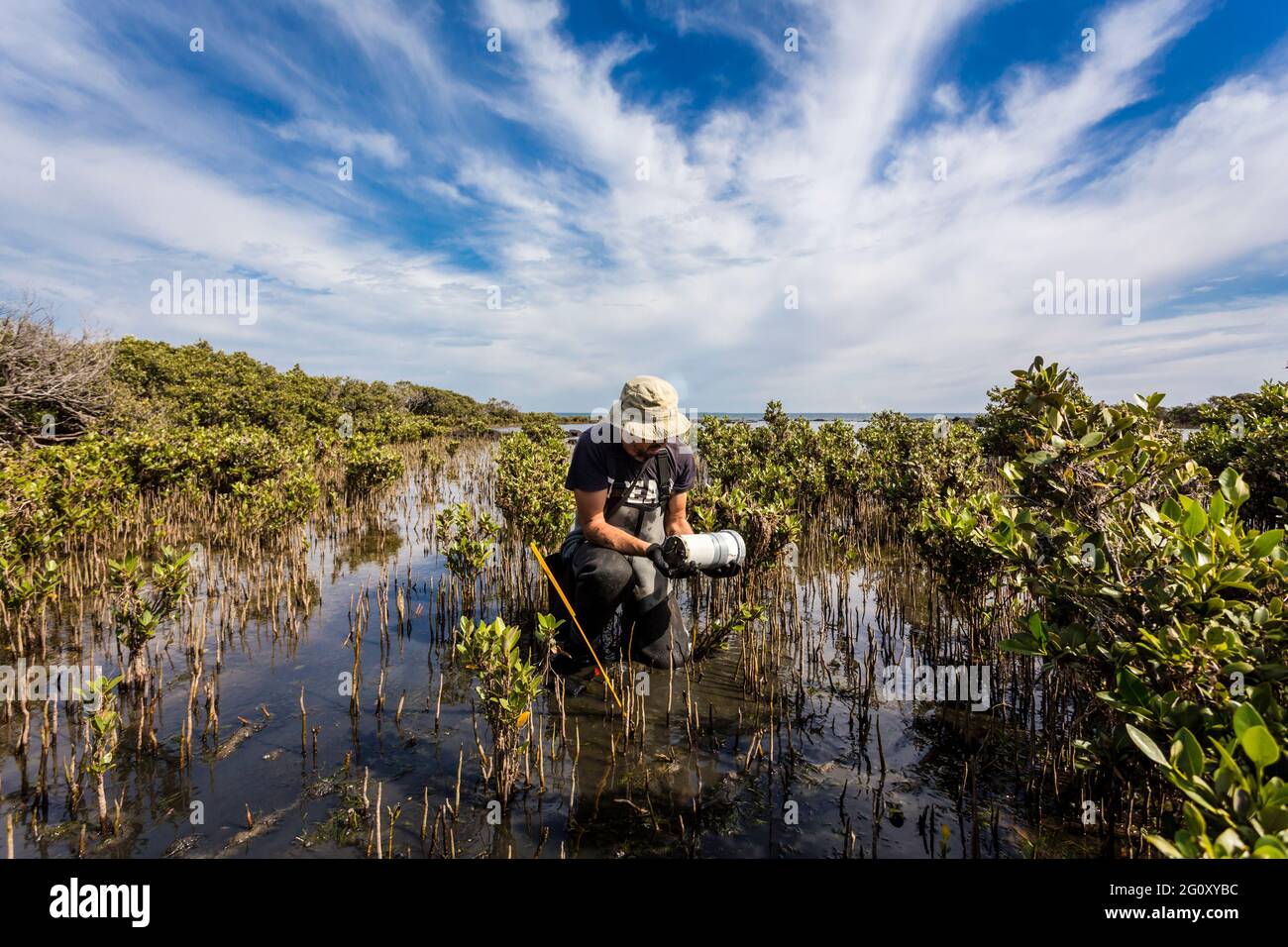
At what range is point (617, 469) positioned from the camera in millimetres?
4887

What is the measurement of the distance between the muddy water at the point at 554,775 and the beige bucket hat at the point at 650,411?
2.15 meters

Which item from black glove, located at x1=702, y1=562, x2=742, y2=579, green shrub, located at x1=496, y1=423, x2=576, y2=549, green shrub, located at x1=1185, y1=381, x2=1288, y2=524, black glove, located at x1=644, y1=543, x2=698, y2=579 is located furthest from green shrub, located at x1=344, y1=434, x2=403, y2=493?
green shrub, located at x1=1185, y1=381, x2=1288, y2=524

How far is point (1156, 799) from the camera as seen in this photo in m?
3.02

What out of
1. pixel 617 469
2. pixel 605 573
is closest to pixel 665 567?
pixel 605 573

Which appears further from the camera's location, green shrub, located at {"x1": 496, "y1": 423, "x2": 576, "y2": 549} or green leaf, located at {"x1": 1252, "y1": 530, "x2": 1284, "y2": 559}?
green shrub, located at {"x1": 496, "y1": 423, "x2": 576, "y2": 549}

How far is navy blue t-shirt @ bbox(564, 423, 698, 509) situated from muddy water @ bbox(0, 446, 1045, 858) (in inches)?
67.0

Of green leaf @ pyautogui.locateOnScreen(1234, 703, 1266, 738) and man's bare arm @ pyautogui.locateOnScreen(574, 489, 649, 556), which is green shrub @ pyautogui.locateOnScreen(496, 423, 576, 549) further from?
green leaf @ pyautogui.locateOnScreen(1234, 703, 1266, 738)

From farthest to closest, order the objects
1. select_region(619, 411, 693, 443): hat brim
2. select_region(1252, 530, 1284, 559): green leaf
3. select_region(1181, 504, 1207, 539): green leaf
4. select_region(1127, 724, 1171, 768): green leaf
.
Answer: select_region(619, 411, 693, 443): hat brim, select_region(1181, 504, 1207, 539): green leaf, select_region(1252, 530, 1284, 559): green leaf, select_region(1127, 724, 1171, 768): green leaf

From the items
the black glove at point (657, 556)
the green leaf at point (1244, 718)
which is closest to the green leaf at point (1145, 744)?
the green leaf at point (1244, 718)

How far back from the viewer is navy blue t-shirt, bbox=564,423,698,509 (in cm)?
474
